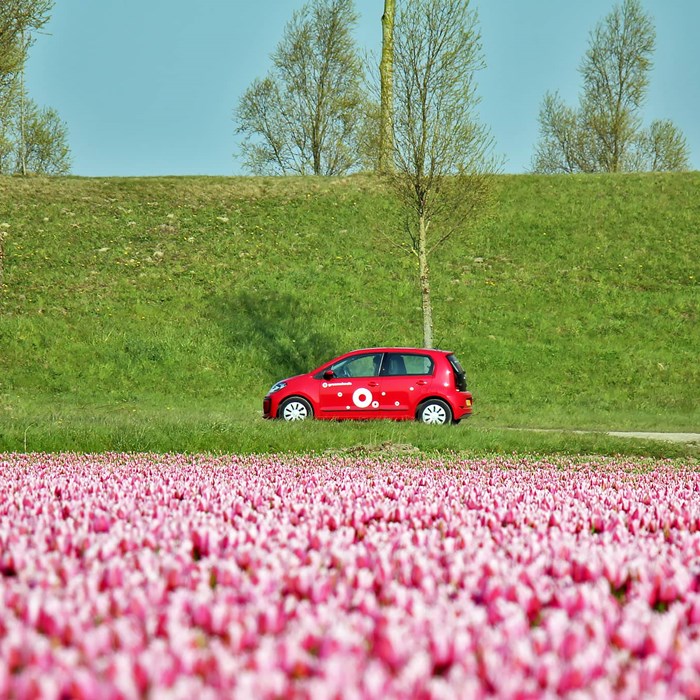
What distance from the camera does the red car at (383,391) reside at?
62.7ft

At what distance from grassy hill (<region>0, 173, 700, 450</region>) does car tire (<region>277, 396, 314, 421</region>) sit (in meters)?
1.04

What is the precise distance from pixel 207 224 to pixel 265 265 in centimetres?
528

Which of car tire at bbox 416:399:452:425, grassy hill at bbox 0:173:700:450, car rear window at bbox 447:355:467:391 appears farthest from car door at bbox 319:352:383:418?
grassy hill at bbox 0:173:700:450

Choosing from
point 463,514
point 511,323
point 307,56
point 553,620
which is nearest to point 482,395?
point 511,323

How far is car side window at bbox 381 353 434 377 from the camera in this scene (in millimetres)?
19484

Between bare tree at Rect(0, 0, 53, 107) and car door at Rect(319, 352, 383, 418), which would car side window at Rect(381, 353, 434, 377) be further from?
bare tree at Rect(0, 0, 53, 107)

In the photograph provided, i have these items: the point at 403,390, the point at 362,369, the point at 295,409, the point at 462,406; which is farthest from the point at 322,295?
the point at 462,406

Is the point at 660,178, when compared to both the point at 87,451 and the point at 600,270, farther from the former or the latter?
the point at 87,451

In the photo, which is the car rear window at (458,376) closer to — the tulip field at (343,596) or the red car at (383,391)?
the red car at (383,391)

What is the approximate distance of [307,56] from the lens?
52219 millimetres

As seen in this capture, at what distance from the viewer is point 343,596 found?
10.9 ft

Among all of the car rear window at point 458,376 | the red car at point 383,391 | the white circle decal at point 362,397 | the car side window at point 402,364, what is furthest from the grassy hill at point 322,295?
the car side window at point 402,364

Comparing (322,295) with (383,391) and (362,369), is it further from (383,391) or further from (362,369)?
(383,391)

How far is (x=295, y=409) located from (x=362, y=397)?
58.9 inches
